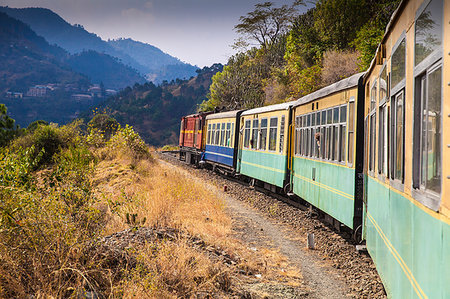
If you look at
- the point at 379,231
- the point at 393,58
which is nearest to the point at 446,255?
the point at 393,58

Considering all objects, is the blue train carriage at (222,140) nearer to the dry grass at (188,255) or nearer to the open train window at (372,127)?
the dry grass at (188,255)

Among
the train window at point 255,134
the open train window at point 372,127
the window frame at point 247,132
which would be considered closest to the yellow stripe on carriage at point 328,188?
the open train window at point 372,127

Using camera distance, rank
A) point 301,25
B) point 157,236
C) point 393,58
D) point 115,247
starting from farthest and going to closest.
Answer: point 301,25, point 157,236, point 115,247, point 393,58

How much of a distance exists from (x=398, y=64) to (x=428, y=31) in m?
1.19

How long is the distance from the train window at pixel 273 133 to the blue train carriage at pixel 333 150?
2.37m

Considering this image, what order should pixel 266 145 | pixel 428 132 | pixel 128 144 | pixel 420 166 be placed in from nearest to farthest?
pixel 428 132, pixel 420 166, pixel 266 145, pixel 128 144

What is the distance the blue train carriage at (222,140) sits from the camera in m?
20.2

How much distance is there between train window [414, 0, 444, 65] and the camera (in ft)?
8.35

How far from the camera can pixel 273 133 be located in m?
15.0

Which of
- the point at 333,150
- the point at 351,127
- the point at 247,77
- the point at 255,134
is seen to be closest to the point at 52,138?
the point at 255,134

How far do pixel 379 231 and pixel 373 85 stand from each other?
2157mm

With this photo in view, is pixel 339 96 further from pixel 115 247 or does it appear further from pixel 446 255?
pixel 446 255

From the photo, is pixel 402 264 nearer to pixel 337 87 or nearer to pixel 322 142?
pixel 337 87

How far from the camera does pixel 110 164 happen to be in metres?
20.6
